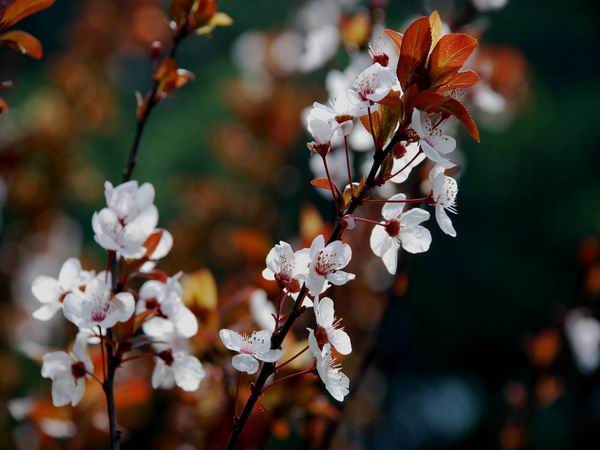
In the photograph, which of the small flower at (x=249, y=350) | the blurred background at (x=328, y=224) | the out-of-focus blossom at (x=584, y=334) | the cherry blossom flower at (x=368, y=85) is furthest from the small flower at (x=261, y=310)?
the out-of-focus blossom at (x=584, y=334)

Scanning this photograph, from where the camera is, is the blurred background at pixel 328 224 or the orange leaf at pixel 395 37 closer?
the orange leaf at pixel 395 37

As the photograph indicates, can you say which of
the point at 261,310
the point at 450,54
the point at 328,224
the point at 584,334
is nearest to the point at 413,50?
the point at 450,54

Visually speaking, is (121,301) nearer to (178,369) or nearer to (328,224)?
(178,369)

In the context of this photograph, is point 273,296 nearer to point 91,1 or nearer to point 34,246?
point 34,246

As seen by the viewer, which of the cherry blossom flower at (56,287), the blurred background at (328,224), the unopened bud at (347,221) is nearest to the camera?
the unopened bud at (347,221)

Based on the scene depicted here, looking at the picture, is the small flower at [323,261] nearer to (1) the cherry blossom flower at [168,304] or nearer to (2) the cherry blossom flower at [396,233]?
(2) the cherry blossom flower at [396,233]

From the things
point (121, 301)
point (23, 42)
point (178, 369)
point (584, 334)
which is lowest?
point (584, 334)

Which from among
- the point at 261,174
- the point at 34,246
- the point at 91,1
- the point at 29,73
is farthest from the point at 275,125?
the point at 29,73
